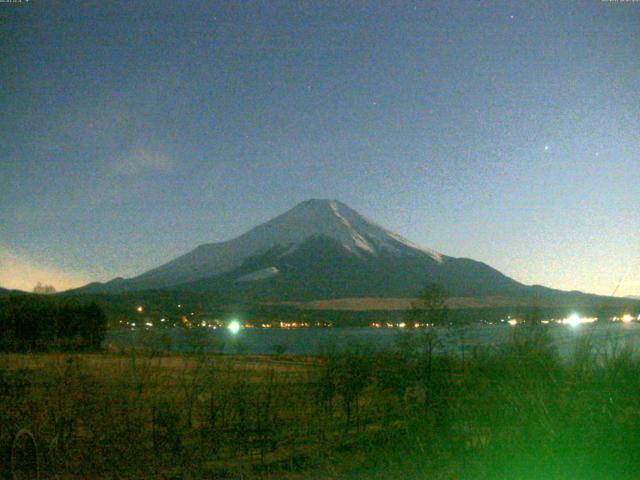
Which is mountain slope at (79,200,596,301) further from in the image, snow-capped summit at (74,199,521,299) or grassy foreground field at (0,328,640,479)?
grassy foreground field at (0,328,640,479)

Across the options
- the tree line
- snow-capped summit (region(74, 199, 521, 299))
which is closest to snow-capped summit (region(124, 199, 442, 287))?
snow-capped summit (region(74, 199, 521, 299))

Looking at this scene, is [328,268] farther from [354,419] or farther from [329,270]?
[354,419]

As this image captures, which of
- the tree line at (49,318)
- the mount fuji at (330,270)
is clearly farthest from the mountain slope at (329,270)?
the tree line at (49,318)

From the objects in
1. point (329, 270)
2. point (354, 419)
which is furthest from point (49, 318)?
point (329, 270)

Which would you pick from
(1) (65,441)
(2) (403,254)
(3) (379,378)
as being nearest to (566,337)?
(3) (379,378)

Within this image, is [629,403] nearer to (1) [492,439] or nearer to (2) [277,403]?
(1) [492,439]
